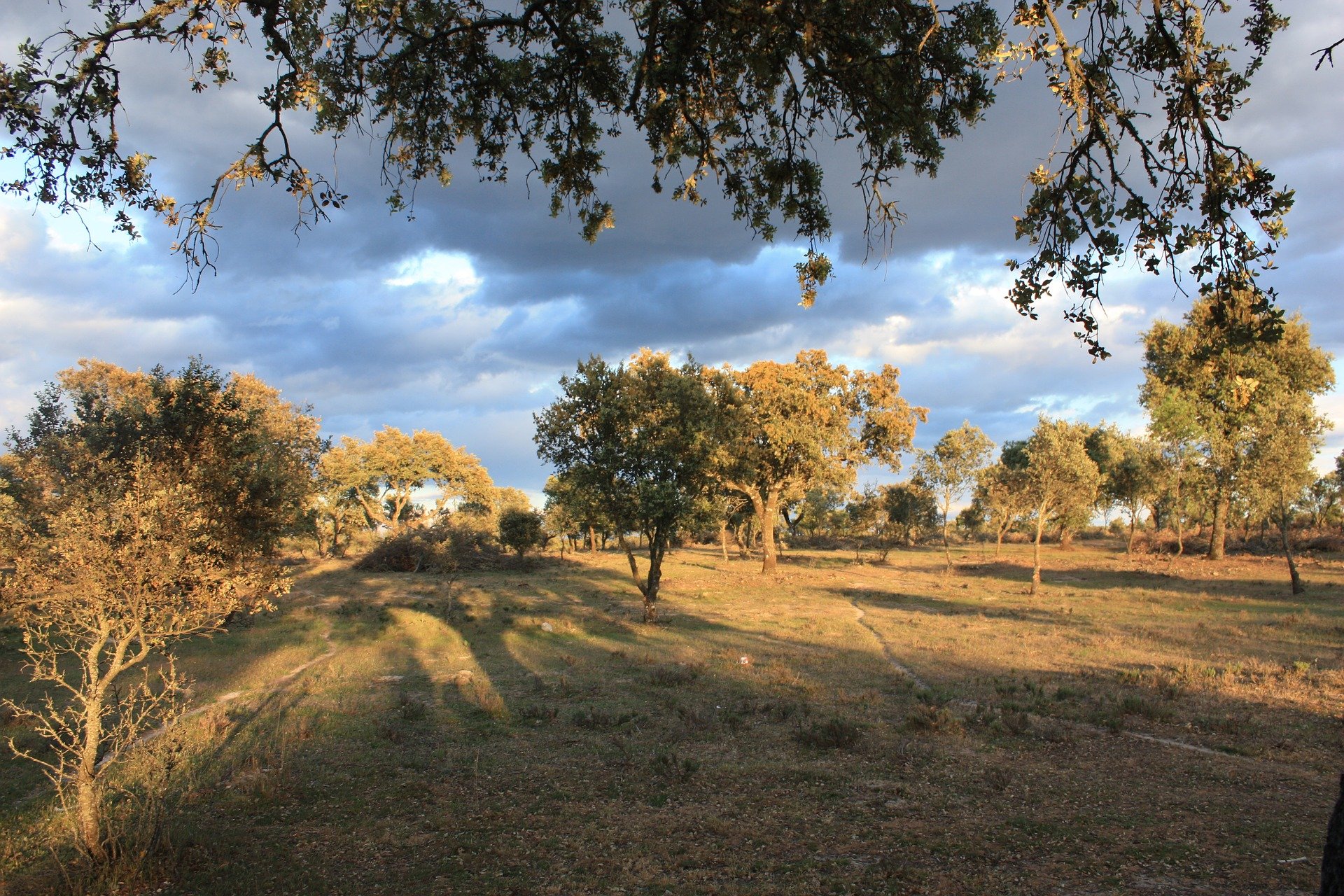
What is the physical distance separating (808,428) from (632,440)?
831 inches

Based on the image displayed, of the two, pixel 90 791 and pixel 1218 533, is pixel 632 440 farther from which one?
pixel 1218 533

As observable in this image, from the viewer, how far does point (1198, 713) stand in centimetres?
1284

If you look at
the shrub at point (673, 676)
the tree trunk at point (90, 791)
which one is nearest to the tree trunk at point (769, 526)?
the shrub at point (673, 676)

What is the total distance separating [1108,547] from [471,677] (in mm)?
70217

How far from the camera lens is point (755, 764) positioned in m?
10.9

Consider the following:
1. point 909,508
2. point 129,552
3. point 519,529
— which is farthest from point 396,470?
point 129,552

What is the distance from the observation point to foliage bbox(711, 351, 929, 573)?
143 feet

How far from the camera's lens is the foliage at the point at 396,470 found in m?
66.8

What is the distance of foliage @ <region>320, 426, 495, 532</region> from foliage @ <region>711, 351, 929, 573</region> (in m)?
35.5

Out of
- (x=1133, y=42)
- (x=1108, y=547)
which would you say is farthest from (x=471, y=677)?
(x=1108, y=547)

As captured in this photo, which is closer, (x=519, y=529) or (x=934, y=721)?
(x=934, y=721)

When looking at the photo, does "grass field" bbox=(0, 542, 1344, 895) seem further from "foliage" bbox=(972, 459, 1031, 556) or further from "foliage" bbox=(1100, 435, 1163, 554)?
"foliage" bbox=(1100, 435, 1163, 554)

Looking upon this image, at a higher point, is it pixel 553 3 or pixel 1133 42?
pixel 553 3

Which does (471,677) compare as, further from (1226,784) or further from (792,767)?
(1226,784)
